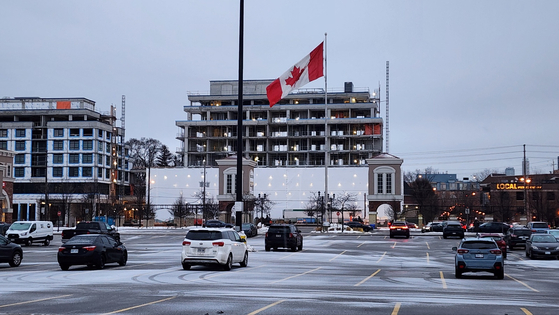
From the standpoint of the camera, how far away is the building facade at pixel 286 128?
14762 cm

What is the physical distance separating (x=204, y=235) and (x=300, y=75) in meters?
24.9

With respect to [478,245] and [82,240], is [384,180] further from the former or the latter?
[82,240]

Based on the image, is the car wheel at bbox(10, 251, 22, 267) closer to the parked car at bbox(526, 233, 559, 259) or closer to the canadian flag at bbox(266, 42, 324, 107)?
the canadian flag at bbox(266, 42, 324, 107)

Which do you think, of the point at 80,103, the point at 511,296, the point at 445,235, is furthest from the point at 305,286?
the point at 80,103

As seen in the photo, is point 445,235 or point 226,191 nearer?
point 445,235

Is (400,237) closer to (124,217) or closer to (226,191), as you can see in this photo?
(226,191)

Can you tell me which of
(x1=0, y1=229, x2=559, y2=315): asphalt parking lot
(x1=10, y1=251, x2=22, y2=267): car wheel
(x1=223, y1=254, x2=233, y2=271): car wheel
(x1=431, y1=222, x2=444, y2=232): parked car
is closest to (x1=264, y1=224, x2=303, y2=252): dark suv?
(x1=0, y1=229, x2=559, y2=315): asphalt parking lot

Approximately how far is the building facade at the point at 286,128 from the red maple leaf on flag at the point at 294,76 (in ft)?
319

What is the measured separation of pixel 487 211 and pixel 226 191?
48.9 metres

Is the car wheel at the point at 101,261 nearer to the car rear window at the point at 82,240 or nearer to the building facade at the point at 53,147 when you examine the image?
the car rear window at the point at 82,240

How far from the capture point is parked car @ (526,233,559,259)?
35781 millimetres

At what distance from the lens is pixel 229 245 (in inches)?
1009

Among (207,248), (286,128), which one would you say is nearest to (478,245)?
(207,248)

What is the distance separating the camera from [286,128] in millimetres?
153250
